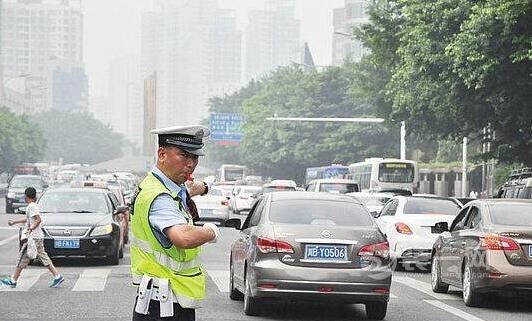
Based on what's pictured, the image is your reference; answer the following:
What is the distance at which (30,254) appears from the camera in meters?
18.1

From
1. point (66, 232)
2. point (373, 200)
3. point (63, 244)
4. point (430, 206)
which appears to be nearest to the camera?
point (63, 244)

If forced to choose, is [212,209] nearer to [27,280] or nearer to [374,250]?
[27,280]

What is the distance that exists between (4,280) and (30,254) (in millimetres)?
491

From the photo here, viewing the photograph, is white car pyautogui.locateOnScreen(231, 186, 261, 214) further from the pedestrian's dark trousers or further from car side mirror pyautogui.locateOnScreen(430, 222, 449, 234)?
the pedestrian's dark trousers

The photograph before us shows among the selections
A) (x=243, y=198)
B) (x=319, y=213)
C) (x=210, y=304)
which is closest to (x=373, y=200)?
(x=210, y=304)

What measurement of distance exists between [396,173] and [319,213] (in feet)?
153

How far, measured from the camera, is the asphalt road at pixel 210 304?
14594 millimetres

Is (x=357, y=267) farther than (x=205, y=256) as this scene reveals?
No

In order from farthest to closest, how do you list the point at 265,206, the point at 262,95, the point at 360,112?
the point at 262,95 → the point at 360,112 → the point at 265,206

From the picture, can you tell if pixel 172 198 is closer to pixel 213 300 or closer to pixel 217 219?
pixel 213 300

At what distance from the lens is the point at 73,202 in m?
24.0

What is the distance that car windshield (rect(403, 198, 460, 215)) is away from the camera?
2333cm

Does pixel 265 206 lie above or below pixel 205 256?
above

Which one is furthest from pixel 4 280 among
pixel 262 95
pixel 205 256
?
pixel 262 95
